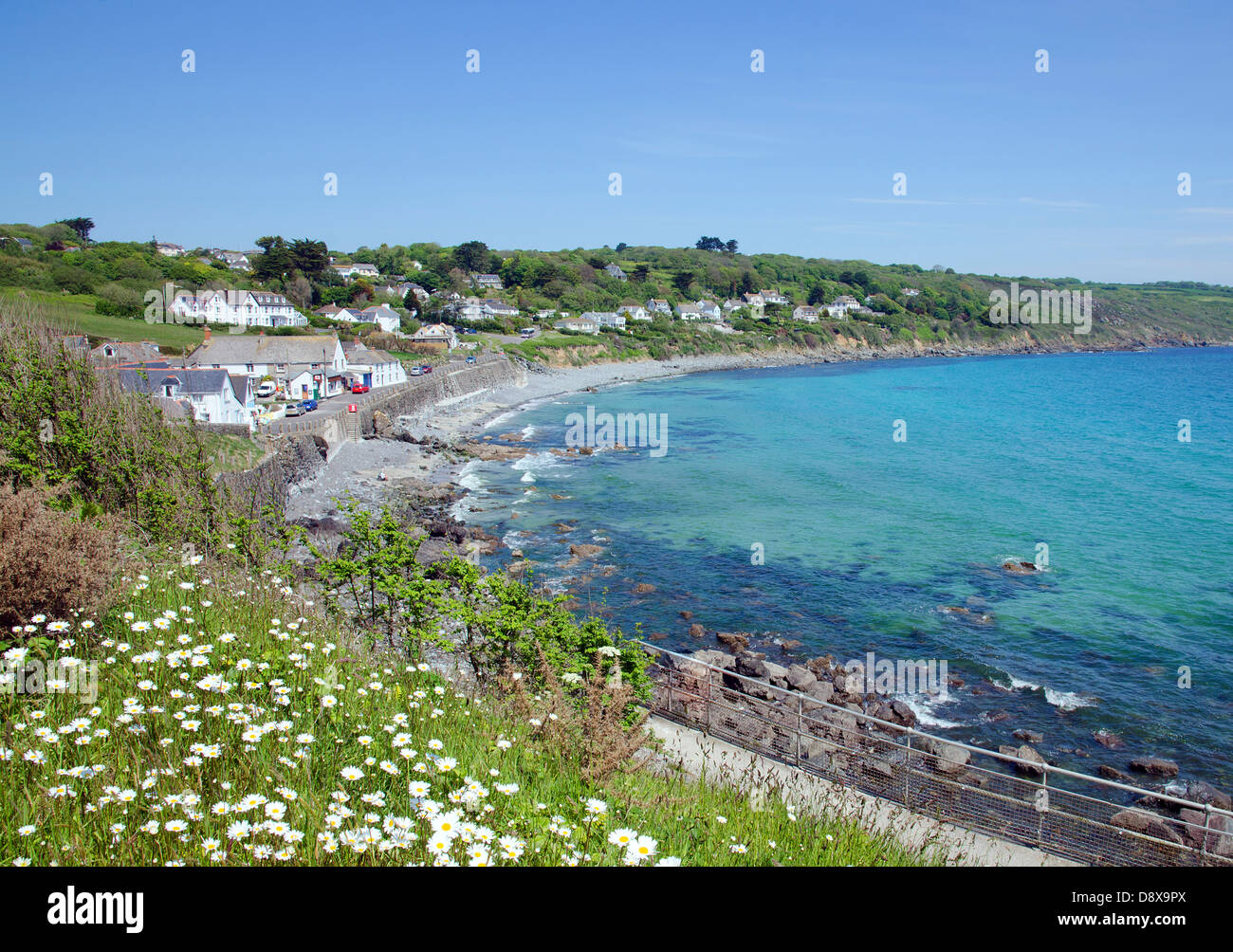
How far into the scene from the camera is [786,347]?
142500 millimetres

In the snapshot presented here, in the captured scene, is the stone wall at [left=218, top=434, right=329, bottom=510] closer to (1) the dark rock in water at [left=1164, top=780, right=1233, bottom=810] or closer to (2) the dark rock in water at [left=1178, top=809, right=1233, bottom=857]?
(2) the dark rock in water at [left=1178, top=809, right=1233, bottom=857]

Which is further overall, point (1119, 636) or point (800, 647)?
point (1119, 636)

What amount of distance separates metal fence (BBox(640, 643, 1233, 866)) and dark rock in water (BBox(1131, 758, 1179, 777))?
1.06 meters

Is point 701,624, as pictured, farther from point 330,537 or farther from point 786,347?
point 786,347

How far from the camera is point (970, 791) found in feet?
33.0

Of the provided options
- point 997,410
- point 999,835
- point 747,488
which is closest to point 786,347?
point 997,410

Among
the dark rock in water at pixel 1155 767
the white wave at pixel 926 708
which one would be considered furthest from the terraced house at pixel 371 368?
the dark rock in water at pixel 1155 767

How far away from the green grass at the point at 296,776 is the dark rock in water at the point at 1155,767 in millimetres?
12463

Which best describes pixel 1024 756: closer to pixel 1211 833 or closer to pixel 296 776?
pixel 1211 833

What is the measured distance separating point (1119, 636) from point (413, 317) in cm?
10221

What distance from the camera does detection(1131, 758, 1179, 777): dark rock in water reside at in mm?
15857

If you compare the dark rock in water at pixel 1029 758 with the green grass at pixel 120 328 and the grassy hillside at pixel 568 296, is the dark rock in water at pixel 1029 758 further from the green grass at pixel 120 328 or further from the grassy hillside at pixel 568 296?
the grassy hillside at pixel 568 296

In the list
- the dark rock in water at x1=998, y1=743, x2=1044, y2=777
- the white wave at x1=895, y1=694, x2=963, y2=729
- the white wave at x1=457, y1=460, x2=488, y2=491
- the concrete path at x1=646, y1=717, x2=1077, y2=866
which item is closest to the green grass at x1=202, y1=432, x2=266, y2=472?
the white wave at x1=457, y1=460, x2=488, y2=491

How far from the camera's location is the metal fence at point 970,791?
31.1ft
